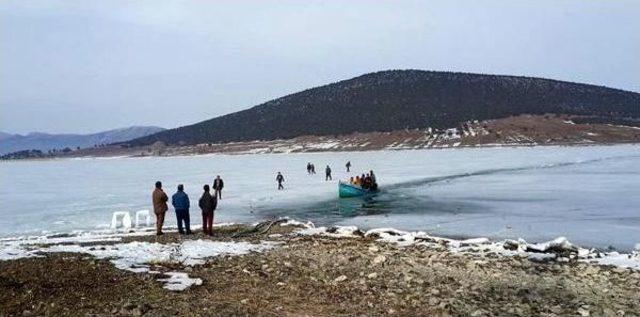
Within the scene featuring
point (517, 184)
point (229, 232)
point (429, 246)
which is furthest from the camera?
point (517, 184)

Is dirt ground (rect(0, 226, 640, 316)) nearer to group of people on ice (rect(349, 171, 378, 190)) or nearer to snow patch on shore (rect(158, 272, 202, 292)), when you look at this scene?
snow patch on shore (rect(158, 272, 202, 292))

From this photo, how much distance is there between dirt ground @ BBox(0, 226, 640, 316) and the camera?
9.13 meters

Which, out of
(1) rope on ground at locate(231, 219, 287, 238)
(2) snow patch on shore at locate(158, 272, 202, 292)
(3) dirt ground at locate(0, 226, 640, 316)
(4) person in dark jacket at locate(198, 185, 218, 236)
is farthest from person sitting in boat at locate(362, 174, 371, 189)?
(2) snow patch on shore at locate(158, 272, 202, 292)

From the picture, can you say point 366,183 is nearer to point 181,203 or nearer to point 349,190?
point 349,190

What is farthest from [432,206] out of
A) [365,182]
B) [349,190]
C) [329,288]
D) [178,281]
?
[178,281]

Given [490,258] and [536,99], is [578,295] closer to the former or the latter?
[490,258]

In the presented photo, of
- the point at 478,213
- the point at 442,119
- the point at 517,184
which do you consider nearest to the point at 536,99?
the point at 442,119

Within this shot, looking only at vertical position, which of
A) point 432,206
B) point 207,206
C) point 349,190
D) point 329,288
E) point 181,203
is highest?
point 181,203

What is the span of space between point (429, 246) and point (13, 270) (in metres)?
9.76

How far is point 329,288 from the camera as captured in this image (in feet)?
34.9

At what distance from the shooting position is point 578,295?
10.5 meters

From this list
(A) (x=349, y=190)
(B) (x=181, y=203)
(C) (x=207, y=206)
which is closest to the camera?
(B) (x=181, y=203)

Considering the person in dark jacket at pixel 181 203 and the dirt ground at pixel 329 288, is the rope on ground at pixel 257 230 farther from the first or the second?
the dirt ground at pixel 329 288

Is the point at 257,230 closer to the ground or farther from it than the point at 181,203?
closer to the ground
